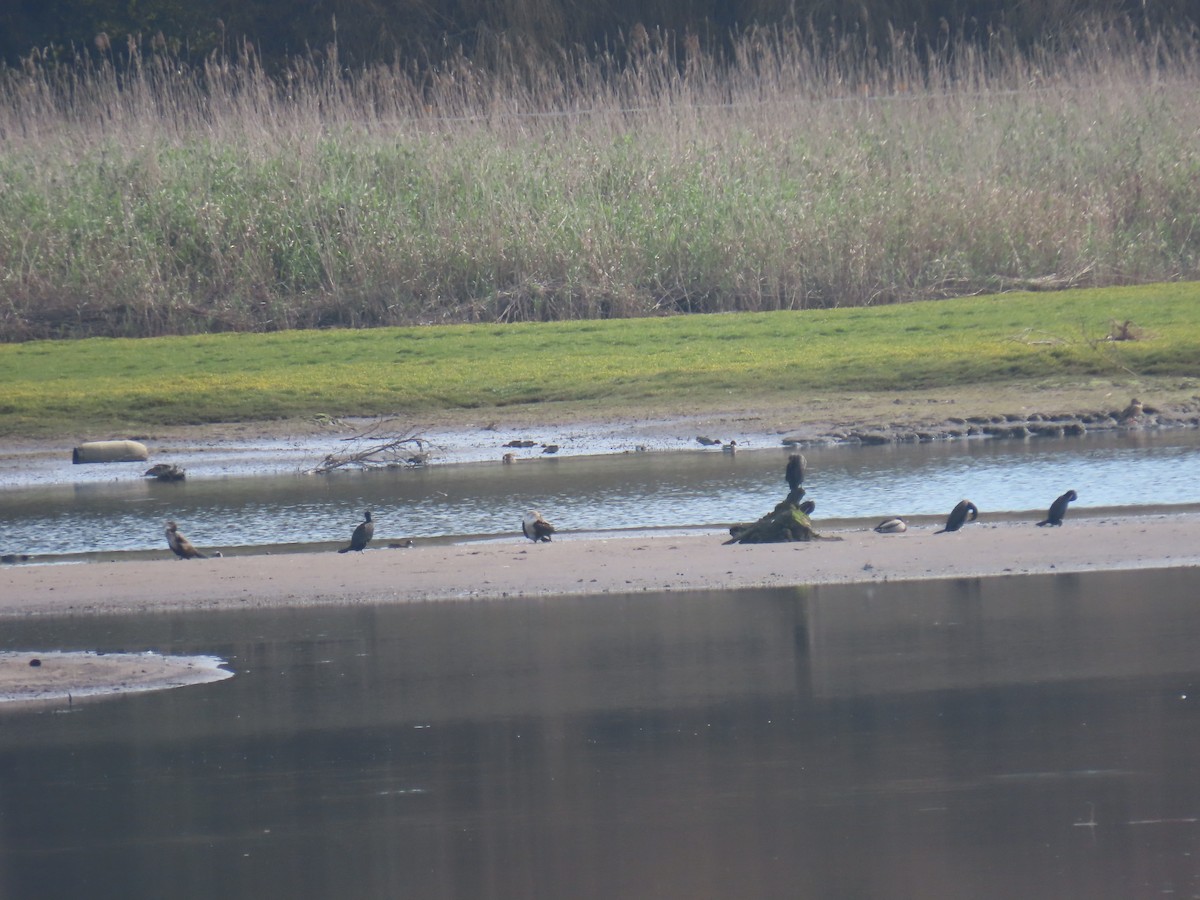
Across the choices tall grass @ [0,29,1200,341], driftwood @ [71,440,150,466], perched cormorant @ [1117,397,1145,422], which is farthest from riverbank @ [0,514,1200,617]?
tall grass @ [0,29,1200,341]

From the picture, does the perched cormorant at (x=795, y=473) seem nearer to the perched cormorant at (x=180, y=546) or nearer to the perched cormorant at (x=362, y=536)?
the perched cormorant at (x=362, y=536)

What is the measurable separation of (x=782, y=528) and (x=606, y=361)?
733 cm

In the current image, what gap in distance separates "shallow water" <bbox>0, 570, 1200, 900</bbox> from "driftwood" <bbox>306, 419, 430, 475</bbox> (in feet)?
19.3

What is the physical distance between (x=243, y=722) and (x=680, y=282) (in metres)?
13.0

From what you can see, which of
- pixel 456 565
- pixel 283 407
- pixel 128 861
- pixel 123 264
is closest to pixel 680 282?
pixel 283 407

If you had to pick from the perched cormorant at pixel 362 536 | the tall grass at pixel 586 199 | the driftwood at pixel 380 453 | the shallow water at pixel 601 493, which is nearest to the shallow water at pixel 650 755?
the perched cormorant at pixel 362 536

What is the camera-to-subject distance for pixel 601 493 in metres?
11.2

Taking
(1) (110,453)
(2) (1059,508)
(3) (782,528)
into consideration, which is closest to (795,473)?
(3) (782,528)

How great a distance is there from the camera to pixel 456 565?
28.1ft

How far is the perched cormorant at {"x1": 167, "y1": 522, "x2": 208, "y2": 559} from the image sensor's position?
923 cm

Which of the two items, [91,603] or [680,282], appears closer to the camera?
[91,603]

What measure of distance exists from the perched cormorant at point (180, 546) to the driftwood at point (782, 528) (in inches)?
115

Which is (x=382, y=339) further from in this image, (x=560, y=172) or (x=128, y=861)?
(x=128, y=861)

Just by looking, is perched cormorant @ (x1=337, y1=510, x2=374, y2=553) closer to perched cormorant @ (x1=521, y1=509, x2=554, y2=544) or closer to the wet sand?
the wet sand
